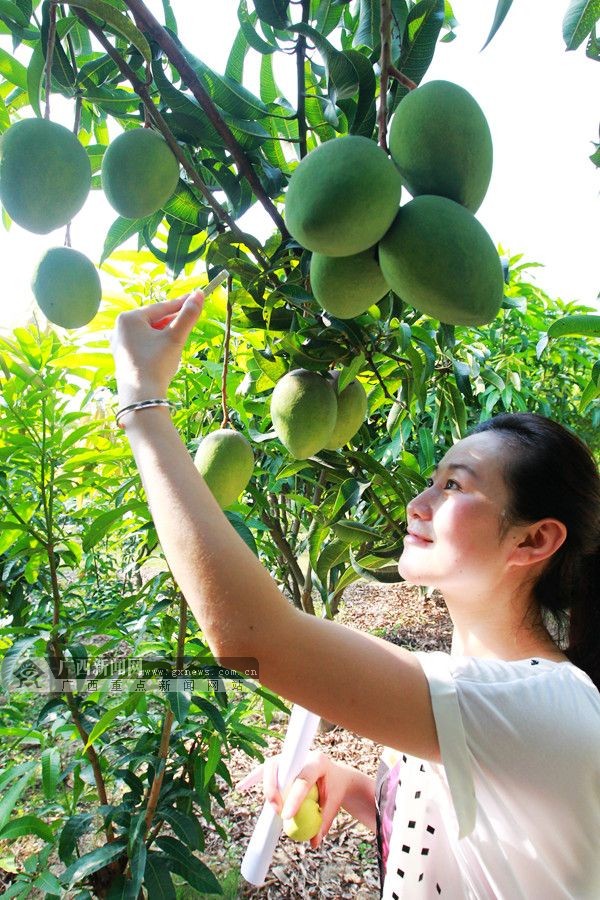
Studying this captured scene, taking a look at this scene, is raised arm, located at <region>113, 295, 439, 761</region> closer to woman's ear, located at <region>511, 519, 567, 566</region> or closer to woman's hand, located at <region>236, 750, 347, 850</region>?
woman's ear, located at <region>511, 519, 567, 566</region>

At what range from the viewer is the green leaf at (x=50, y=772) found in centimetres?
156

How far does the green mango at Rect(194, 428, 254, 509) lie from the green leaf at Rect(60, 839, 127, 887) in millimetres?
1023

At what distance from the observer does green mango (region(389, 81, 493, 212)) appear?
626 millimetres

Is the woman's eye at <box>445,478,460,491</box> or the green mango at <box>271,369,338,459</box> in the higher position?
the green mango at <box>271,369,338,459</box>

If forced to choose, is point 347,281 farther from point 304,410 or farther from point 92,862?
point 92,862

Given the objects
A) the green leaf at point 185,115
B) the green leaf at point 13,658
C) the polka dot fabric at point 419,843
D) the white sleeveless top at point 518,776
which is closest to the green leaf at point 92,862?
the green leaf at point 13,658

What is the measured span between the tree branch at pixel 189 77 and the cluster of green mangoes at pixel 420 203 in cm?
16

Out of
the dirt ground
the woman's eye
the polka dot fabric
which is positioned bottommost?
the dirt ground

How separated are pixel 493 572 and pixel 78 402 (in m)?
1.27

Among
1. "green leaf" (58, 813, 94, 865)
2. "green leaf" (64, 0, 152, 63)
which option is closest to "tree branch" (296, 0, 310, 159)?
"green leaf" (64, 0, 152, 63)

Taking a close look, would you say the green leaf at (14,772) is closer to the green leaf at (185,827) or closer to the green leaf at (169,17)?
the green leaf at (185,827)

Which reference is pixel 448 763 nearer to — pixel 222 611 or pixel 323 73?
pixel 222 611

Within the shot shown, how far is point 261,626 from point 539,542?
63 cm

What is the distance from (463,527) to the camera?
1.04m
